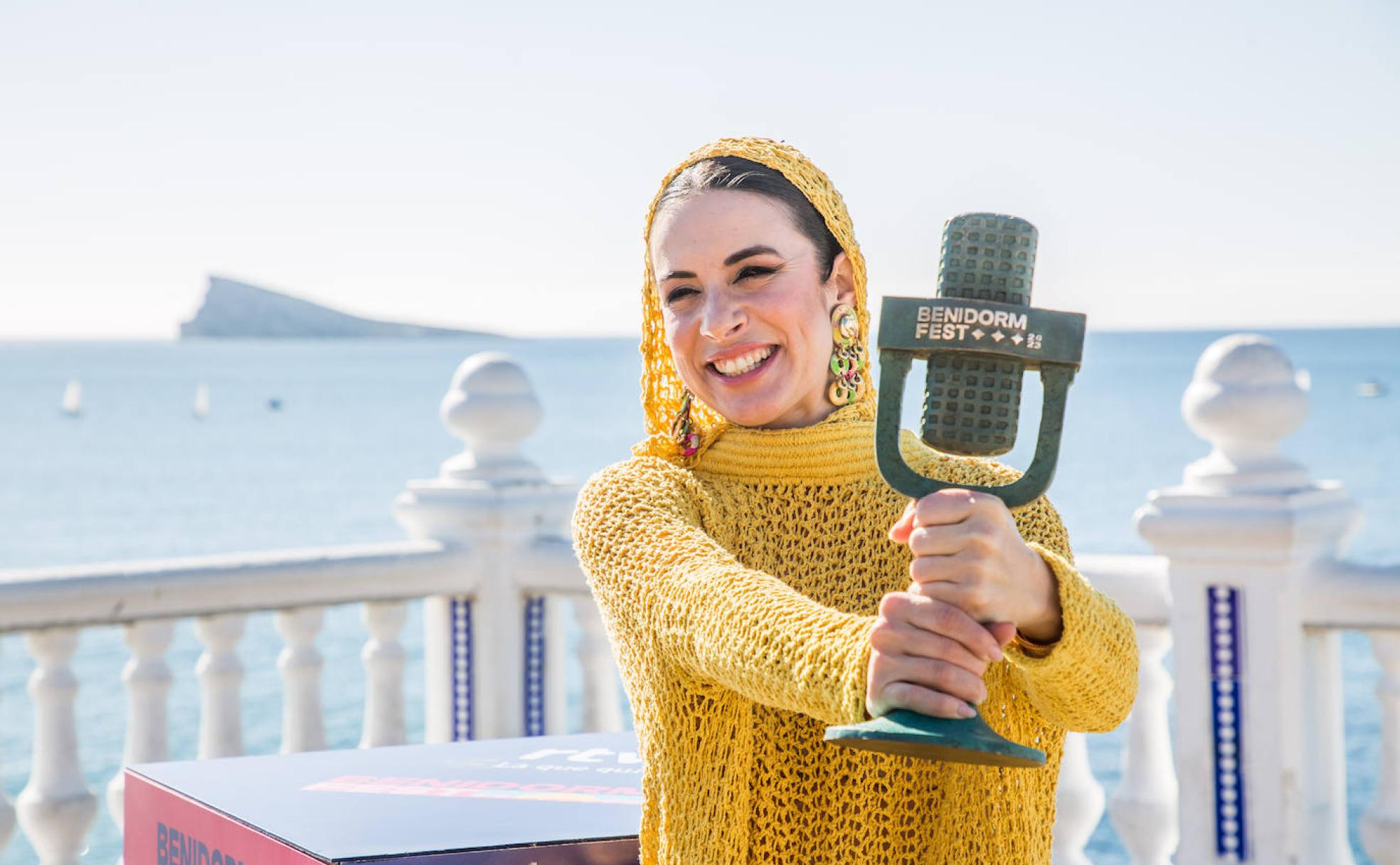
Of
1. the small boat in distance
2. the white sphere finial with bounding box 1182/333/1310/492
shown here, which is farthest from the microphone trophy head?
the small boat in distance

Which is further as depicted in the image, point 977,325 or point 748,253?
point 748,253

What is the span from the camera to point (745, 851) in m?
1.58

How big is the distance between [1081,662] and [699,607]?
34 cm

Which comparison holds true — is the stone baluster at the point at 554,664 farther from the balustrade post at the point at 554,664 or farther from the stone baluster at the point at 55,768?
the stone baluster at the point at 55,768

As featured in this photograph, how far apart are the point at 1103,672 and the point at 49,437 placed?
2285 inches

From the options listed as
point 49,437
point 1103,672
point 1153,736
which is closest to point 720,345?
point 1103,672

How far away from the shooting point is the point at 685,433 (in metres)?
1.72

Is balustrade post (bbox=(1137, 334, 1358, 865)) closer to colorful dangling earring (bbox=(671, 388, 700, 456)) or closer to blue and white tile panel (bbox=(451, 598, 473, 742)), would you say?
colorful dangling earring (bbox=(671, 388, 700, 456))

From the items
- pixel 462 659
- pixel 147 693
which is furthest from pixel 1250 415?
pixel 147 693

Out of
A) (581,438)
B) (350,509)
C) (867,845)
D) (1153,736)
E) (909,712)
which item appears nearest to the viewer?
(909,712)

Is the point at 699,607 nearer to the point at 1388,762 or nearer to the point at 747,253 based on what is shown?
the point at 747,253

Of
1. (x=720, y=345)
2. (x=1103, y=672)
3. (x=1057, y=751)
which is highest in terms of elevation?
(x=720, y=345)

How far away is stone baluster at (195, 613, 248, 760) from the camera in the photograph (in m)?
3.51

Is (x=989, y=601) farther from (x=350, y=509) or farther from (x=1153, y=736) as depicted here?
(x=350, y=509)
